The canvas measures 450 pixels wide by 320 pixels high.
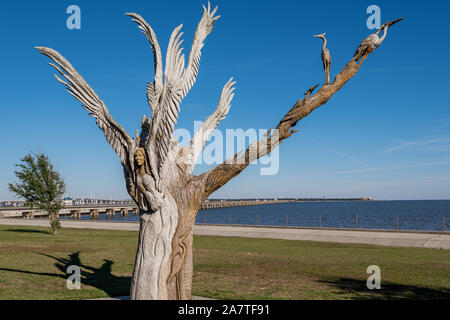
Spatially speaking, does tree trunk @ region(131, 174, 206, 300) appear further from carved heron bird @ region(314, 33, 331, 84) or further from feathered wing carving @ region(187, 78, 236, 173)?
carved heron bird @ region(314, 33, 331, 84)

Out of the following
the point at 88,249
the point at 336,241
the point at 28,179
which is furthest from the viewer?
the point at 28,179

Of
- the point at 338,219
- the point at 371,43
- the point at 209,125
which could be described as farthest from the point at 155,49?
the point at 338,219

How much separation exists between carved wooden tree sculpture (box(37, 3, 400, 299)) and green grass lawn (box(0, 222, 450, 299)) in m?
2.71

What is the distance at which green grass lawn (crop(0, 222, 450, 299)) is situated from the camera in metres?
10.1

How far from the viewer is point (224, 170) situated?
790cm

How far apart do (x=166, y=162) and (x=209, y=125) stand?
2.15 m

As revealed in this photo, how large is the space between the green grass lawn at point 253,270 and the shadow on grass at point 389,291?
0.02 m

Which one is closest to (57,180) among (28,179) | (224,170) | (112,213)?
(28,179)

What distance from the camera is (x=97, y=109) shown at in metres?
7.86

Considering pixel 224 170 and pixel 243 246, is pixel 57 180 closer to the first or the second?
pixel 243 246

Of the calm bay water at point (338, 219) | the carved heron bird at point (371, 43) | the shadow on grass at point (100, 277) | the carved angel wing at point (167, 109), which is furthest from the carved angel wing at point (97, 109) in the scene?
the calm bay water at point (338, 219)

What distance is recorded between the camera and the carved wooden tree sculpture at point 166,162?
7129mm

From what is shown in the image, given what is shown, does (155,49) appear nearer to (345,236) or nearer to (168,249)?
(168,249)
